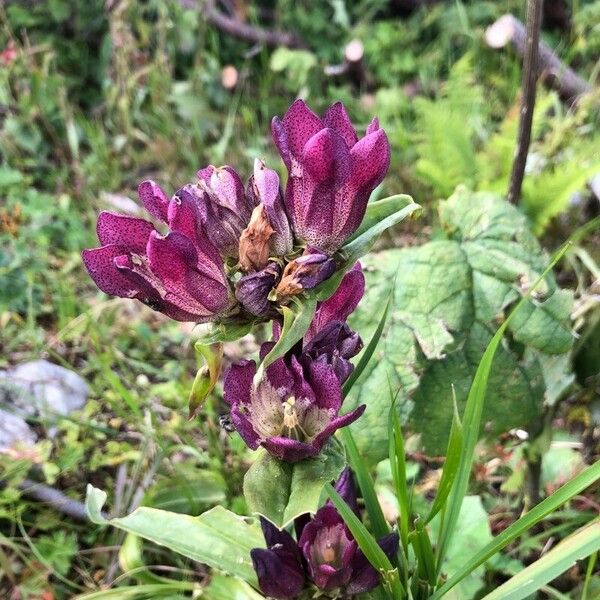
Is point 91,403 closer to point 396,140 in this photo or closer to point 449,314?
point 449,314

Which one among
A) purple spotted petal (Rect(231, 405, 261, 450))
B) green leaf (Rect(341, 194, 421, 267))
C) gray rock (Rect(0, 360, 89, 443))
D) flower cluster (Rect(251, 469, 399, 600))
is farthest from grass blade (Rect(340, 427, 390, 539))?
gray rock (Rect(0, 360, 89, 443))

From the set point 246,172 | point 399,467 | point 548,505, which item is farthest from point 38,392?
point 548,505

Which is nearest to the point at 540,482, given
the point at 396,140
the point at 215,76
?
the point at 396,140

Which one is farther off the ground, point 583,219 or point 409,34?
point 409,34

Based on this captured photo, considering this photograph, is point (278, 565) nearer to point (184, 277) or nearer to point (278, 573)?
point (278, 573)

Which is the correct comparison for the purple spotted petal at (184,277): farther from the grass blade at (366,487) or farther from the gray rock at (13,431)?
the gray rock at (13,431)
